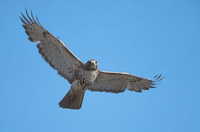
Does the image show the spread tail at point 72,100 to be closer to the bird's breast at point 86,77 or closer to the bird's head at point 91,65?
the bird's breast at point 86,77

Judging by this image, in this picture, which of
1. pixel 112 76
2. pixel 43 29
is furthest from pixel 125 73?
pixel 43 29

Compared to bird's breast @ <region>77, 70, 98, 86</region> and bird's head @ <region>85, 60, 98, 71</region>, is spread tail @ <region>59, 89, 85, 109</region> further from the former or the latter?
bird's head @ <region>85, 60, 98, 71</region>

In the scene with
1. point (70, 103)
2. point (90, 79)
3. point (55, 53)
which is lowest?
point (70, 103)

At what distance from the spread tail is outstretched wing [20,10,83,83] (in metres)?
0.52

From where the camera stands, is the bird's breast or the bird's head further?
the bird's breast

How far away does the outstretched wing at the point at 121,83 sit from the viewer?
12375 mm

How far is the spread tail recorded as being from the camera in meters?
11.6

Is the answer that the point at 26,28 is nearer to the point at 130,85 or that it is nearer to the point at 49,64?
the point at 49,64

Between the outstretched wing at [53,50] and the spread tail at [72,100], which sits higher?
the outstretched wing at [53,50]

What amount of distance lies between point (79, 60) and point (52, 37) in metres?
1.16

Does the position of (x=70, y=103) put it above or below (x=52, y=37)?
below

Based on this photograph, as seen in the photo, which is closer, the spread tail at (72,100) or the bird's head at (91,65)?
the bird's head at (91,65)

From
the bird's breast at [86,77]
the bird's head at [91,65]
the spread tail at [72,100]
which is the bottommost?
the spread tail at [72,100]

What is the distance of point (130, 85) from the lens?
41.4 feet
